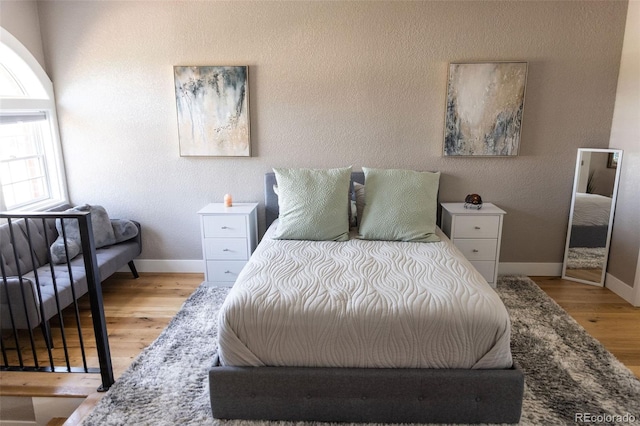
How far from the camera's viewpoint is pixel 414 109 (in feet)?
12.2

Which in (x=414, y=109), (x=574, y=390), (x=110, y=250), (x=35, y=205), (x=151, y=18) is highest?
(x=151, y=18)

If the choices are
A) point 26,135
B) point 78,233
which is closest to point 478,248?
point 78,233

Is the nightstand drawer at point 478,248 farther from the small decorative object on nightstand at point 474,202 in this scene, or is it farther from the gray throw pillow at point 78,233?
the gray throw pillow at point 78,233

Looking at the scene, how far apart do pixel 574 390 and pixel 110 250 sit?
11.4ft

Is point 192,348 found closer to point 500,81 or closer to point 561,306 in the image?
point 561,306

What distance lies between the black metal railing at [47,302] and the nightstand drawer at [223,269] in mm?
964

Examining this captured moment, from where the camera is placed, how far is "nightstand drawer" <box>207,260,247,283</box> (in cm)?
369

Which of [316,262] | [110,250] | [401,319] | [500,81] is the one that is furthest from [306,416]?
[500,81]

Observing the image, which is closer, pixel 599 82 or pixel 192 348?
pixel 192 348

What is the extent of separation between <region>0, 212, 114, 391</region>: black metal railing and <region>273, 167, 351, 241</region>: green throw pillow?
1365 mm

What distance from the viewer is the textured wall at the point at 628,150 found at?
3363 millimetres

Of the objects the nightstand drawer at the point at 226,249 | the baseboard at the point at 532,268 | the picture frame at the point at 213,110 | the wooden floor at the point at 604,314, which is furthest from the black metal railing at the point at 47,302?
the baseboard at the point at 532,268

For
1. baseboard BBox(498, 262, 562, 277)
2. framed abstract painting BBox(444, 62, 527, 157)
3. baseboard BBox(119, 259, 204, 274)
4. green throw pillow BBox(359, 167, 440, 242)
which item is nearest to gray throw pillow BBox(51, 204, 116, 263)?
baseboard BBox(119, 259, 204, 274)

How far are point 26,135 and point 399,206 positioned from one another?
318cm
